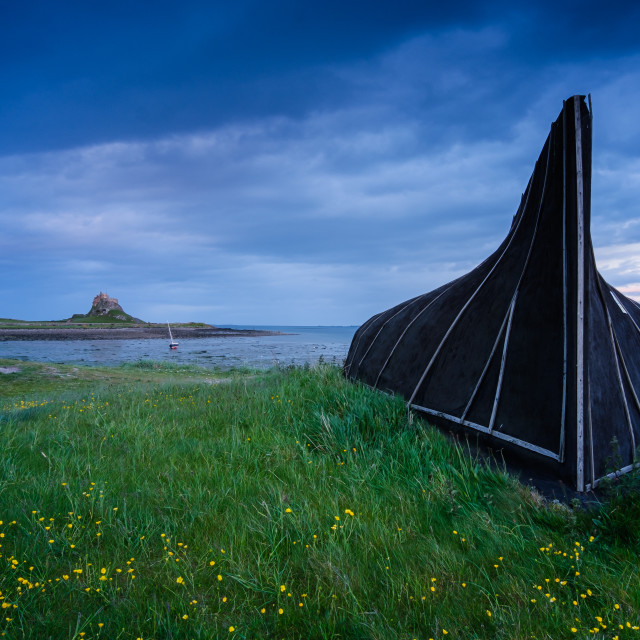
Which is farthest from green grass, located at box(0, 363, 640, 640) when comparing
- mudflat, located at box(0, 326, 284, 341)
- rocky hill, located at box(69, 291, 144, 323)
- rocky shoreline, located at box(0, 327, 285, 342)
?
rocky hill, located at box(69, 291, 144, 323)

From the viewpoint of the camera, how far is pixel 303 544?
3.38 metres

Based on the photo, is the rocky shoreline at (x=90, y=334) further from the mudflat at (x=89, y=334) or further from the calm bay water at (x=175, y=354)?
the calm bay water at (x=175, y=354)

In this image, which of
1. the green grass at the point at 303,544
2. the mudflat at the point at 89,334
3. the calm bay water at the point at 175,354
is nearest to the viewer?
the green grass at the point at 303,544

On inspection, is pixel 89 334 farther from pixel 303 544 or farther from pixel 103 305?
pixel 303 544

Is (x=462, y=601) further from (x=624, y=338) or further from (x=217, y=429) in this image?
(x=624, y=338)

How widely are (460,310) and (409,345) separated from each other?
1.33m

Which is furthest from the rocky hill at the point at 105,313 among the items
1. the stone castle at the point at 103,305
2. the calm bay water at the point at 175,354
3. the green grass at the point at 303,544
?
the green grass at the point at 303,544

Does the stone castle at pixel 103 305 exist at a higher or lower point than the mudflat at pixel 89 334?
higher

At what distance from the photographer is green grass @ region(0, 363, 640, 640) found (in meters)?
2.57

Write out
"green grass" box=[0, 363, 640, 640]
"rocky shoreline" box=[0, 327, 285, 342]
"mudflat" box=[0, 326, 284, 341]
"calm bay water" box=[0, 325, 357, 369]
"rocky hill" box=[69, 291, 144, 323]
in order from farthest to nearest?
"rocky hill" box=[69, 291, 144, 323] < "mudflat" box=[0, 326, 284, 341] < "rocky shoreline" box=[0, 327, 285, 342] < "calm bay water" box=[0, 325, 357, 369] < "green grass" box=[0, 363, 640, 640]

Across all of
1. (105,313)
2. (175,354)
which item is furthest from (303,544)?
(105,313)

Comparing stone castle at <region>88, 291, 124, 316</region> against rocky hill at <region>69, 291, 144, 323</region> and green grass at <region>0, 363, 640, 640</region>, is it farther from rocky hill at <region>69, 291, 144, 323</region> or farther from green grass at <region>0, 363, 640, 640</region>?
green grass at <region>0, 363, 640, 640</region>

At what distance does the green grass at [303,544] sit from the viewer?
8.42ft

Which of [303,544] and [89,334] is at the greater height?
[89,334]
